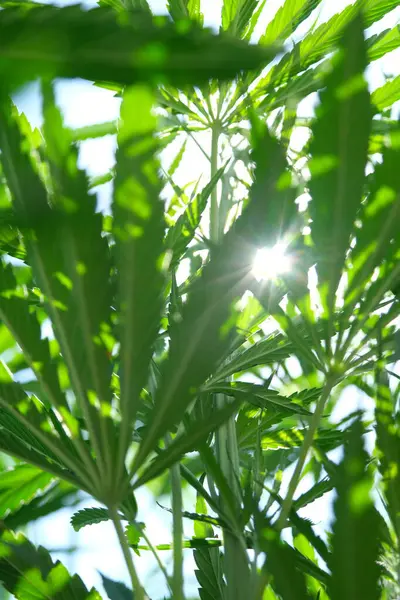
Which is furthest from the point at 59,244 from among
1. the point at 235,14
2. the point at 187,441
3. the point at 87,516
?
the point at 235,14

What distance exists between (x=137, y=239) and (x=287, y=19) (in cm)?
60

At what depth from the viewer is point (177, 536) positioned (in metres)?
0.58

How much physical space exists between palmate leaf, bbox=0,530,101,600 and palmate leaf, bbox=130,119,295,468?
17 centimetres

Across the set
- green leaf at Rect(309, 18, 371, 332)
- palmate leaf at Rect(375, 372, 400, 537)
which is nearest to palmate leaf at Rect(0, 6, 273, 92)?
green leaf at Rect(309, 18, 371, 332)

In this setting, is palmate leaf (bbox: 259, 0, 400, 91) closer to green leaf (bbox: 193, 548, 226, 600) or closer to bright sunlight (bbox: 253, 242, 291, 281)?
bright sunlight (bbox: 253, 242, 291, 281)

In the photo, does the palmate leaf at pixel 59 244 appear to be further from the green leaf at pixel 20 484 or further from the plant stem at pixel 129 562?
the green leaf at pixel 20 484

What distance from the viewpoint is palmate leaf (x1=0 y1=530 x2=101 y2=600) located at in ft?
1.63

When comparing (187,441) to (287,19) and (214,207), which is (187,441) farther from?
(287,19)

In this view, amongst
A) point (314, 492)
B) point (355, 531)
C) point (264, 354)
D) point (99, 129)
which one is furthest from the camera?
point (99, 129)

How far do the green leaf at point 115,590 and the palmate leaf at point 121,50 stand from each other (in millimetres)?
500

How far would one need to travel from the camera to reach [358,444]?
37 cm

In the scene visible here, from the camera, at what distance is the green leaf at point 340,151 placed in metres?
0.38

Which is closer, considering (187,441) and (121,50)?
(121,50)

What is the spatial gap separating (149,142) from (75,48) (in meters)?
0.20
